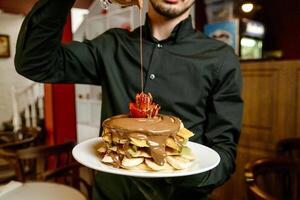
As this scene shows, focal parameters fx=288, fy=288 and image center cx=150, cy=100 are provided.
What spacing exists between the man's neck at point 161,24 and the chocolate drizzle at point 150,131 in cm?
37

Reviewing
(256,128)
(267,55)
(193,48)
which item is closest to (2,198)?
(193,48)

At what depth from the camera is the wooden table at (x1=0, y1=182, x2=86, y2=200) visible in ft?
5.04

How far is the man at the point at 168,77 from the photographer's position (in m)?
0.95

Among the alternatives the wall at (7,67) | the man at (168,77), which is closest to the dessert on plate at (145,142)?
the man at (168,77)

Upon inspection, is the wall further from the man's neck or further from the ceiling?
the man's neck

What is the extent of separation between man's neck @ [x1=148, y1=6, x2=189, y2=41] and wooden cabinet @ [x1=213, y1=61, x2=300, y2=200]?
1.62 metres

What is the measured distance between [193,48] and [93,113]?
10.2 feet

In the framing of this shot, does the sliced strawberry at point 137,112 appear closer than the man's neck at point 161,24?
Yes

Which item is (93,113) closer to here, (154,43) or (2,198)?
(2,198)

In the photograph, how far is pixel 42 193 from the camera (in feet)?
5.29

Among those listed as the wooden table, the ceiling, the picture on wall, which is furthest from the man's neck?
the picture on wall

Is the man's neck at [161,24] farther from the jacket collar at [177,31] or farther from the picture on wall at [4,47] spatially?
the picture on wall at [4,47]

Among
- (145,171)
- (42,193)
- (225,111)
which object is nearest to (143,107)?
(145,171)

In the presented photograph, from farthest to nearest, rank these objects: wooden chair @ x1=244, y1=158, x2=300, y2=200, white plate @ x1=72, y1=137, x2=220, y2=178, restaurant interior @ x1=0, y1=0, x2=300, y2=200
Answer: restaurant interior @ x1=0, y1=0, x2=300, y2=200 → wooden chair @ x1=244, y1=158, x2=300, y2=200 → white plate @ x1=72, y1=137, x2=220, y2=178
